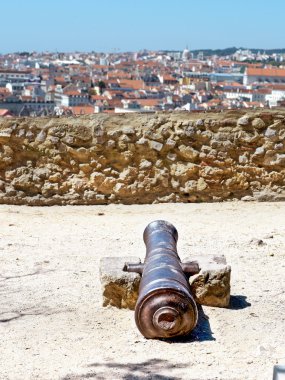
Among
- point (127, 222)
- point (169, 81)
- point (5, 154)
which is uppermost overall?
point (5, 154)

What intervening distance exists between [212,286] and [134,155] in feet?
10.6

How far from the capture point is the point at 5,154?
774 centimetres

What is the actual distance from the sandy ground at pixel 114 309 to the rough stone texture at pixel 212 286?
0.06m

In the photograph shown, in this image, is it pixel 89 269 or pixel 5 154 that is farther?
pixel 5 154

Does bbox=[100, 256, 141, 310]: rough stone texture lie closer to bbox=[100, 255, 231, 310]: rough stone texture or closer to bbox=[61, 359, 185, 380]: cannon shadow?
bbox=[100, 255, 231, 310]: rough stone texture

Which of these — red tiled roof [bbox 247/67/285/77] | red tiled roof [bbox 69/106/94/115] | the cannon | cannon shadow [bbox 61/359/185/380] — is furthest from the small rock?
red tiled roof [bbox 247/67/285/77]

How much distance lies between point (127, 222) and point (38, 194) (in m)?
1.14

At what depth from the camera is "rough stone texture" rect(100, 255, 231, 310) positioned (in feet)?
15.5

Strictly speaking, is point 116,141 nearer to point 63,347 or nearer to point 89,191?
point 89,191

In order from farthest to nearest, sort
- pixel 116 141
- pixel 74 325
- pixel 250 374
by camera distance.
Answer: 1. pixel 116 141
2. pixel 74 325
3. pixel 250 374

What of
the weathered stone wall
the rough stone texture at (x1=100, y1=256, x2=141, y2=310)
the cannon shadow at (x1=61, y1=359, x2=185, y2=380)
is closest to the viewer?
the cannon shadow at (x1=61, y1=359, x2=185, y2=380)

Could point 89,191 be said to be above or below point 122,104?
above

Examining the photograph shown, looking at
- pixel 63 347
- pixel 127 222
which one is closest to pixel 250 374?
pixel 63 347

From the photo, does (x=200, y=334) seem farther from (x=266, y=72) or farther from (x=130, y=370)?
(x=266, y=72)
